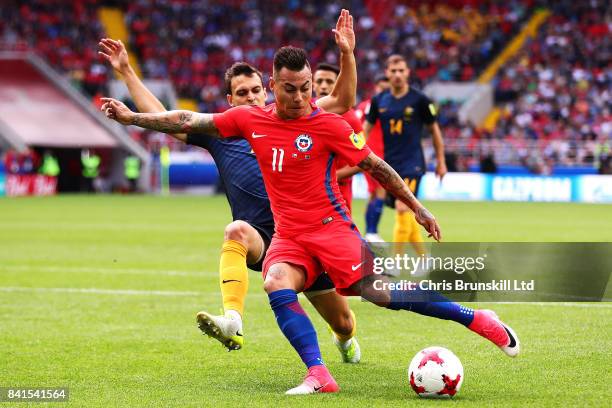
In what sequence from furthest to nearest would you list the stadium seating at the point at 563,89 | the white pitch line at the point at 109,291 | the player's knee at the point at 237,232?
the stadium seating at the point at 563,89 → the white pitch line at the point at 109,291 → the player's knee at the point at 237,232

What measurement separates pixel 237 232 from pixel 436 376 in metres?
1.80

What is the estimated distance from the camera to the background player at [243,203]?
6.65 meters

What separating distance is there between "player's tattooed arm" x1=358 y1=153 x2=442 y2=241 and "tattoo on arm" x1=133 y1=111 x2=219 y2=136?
0.92 m

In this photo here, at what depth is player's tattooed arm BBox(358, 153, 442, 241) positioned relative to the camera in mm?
6172

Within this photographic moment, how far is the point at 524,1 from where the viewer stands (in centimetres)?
4388

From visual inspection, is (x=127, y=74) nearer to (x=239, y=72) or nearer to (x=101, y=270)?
(x=239, y=72)

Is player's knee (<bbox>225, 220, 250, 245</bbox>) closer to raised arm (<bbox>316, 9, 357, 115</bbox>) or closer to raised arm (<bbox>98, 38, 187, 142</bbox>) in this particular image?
raised arm (<bbox>98, 38, 187, 142</bbox>)

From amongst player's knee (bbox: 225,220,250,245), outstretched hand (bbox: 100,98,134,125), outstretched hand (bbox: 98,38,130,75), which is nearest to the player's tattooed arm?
player's knee (bbox: 225,220,250,245)

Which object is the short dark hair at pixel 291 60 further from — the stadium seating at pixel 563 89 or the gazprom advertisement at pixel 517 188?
the stadium seating at pixel 563 89

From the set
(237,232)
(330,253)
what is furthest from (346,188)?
(330,253)

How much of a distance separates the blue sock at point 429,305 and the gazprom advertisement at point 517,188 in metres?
25.4

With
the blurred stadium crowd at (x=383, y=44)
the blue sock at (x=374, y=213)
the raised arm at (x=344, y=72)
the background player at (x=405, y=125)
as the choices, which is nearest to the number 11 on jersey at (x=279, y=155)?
the raised arm at (x=344, y=72)

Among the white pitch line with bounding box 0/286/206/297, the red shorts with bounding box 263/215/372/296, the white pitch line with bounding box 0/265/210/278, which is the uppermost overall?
the red shorts with bounding box 263/215/372/296

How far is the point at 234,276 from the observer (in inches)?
274
